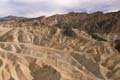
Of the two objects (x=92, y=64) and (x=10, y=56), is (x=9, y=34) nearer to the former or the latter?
(x=92, y=64)

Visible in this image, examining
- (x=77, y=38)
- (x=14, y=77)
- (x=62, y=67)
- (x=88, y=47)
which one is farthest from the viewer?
(x=77, y=38)

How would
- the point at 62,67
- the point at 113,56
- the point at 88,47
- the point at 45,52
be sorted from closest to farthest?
the point at 62,67 < the point at 45,52 < the point at 113,56 < the point at 88,47

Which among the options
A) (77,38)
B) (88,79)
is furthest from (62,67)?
(77,38)

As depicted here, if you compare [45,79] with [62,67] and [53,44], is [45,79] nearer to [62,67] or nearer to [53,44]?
[62,67]

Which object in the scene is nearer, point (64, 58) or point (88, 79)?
point (88, 79)

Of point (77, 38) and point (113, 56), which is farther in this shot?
point (77, 38)

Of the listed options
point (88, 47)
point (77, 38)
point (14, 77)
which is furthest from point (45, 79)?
point (77, 38)

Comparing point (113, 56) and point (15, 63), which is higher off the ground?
point (15, 63)

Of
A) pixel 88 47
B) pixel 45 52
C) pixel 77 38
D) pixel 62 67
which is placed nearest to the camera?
pixel 62 67

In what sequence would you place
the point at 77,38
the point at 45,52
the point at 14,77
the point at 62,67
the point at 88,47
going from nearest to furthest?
the point at 14,77 → the point at 62,67 → the point at 45,52 → the point at 88,47 → the point at 77,38
